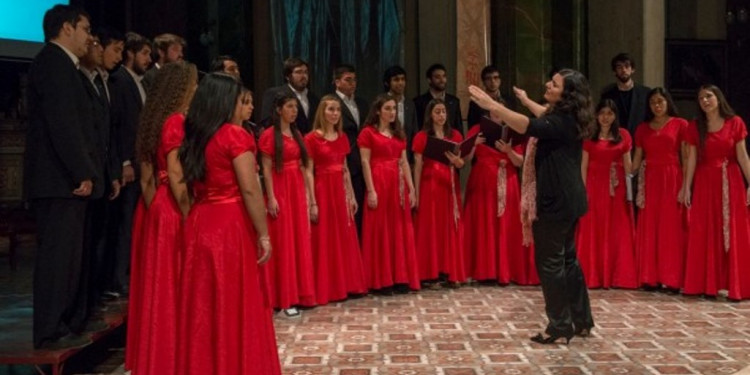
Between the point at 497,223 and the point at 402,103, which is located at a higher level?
the point at 402,103

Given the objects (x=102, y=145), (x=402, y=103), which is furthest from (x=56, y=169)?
(x=402, y=103)

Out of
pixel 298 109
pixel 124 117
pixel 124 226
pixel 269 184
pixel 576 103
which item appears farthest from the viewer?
pixel 298 109

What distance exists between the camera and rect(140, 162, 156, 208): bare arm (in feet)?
12.7

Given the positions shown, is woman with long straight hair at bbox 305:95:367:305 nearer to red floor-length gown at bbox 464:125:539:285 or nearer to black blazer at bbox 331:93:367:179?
black blazer at bbox 331:93:367:179

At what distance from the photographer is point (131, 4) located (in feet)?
28.1

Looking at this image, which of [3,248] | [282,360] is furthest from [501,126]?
[3,248]

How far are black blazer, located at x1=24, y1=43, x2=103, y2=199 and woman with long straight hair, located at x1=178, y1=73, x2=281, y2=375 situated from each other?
2.48ft

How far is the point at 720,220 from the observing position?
6.08m

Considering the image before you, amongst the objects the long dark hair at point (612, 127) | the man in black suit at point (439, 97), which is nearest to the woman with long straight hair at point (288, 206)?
the man in black suit at point (439, 97)

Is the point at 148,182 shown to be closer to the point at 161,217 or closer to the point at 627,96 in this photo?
the point at 161,217

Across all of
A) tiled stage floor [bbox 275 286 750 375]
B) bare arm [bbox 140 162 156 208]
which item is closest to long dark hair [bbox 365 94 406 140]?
tiled stage floor [bbox 275 286 750 375]

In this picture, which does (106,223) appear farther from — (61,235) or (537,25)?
(537,25)

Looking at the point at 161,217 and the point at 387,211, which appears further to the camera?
the point at 387,211

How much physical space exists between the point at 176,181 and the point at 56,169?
2.43ft
